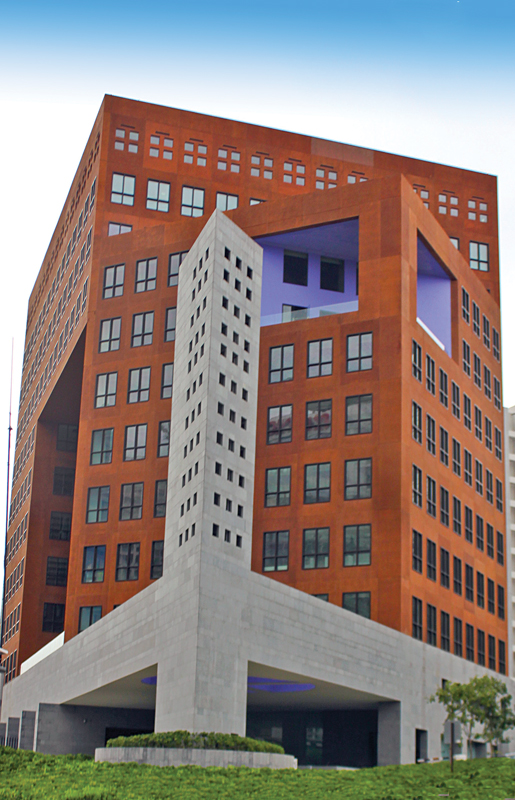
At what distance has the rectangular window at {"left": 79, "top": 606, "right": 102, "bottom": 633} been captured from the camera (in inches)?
2384

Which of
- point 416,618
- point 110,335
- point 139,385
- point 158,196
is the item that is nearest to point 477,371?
point 416,618

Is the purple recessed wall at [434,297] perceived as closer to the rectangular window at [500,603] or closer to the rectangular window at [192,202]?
the rectangular window at [500,603]

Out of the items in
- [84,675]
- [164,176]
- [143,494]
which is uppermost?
[164,176]

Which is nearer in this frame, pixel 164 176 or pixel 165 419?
pixel 165 419

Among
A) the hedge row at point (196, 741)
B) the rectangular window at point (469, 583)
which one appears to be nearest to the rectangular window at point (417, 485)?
the rectangular window at point (469, 583)

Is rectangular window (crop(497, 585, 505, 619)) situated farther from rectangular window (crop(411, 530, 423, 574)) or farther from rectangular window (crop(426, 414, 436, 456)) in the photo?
rectangular window (crop(411, 530, 423, 574))

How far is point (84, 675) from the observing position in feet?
174

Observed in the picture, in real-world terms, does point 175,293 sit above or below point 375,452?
above

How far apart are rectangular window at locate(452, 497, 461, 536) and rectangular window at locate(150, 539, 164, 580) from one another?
682 inches

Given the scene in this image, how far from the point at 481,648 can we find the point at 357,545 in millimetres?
14208

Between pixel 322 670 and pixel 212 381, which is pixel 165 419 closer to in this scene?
pixel 212 381

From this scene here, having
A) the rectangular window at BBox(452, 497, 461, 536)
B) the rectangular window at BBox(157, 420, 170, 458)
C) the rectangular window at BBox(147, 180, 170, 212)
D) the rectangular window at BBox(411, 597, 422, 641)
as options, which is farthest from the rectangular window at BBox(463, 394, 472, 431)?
the rectangular window at BBox(147, 180, 170, 212)

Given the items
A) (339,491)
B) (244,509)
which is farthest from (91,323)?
(244,509)

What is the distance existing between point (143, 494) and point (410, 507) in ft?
52.1
